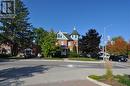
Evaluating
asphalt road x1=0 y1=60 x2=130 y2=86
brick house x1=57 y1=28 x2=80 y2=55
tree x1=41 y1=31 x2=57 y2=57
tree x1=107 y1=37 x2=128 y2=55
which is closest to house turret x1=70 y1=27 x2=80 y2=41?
brick house x1=57 y1=28 x2=80 y2=55

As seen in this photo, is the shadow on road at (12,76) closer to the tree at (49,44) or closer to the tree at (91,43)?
the tree at (49,44)

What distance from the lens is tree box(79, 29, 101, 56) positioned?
96.1 m

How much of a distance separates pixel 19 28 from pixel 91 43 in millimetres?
22021

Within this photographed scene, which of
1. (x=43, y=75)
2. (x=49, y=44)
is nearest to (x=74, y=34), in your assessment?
(x=49, y=44)

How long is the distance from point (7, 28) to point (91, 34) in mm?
26122

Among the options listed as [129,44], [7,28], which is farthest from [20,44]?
[129,44]

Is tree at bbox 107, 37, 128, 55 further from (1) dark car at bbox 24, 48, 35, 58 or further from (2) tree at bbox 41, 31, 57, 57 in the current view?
(2) tree at bbox 41, 31, 57, 57

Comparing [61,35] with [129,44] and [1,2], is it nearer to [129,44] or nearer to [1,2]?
[129,44]

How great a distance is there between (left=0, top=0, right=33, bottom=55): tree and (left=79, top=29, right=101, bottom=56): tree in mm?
16523

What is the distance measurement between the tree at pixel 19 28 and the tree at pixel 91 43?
54.2 feet

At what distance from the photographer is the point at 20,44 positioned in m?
86.5

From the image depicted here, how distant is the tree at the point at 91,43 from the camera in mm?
96125

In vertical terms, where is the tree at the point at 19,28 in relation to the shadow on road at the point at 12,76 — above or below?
above

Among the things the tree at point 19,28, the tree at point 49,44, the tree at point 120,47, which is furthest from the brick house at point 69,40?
the tree at point 49,44
